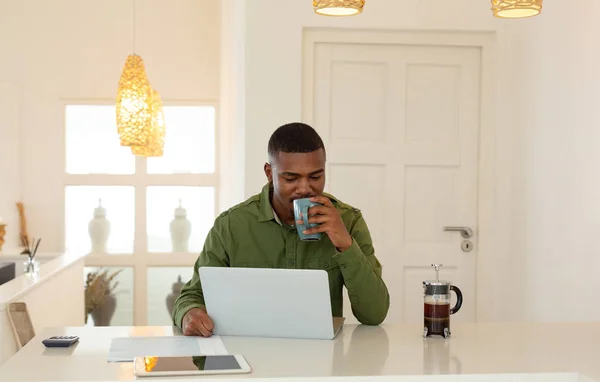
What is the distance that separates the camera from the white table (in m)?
1.78

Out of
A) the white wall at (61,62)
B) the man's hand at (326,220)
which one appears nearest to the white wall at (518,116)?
the man's hand at (326,220)

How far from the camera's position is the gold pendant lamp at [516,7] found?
227cm

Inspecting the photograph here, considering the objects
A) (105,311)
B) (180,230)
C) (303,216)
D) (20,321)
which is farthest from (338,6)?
(180,230)

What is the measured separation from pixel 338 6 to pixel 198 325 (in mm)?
943

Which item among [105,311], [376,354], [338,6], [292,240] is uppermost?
[338,6]

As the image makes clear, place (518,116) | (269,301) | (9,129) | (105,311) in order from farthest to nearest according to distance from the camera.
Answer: (9,129), (105,311), (518,116), (269,301)

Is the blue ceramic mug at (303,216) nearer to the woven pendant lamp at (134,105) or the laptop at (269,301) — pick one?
the laptop at (269,301)

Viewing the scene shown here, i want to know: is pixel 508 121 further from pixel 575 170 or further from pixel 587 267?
pixel 587 267

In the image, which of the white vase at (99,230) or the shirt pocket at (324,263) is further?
the white vase at (99,230)

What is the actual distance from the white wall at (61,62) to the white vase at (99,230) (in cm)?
28

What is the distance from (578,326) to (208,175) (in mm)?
5326

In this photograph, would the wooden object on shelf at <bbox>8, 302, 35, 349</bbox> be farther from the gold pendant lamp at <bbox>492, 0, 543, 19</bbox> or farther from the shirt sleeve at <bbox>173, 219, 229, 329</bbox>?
the gold pendant lamp at <bbox>492, 0, 543, 19</bbox>

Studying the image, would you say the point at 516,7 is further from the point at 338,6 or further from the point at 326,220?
the point at 326,220

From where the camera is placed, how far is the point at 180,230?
7305 millimetres
